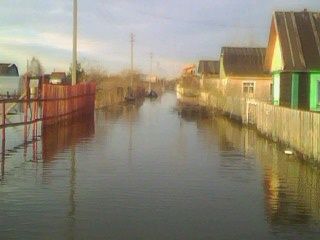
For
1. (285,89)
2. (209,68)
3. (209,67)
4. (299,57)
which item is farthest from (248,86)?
(209,67)

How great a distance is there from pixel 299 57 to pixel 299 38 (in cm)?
136

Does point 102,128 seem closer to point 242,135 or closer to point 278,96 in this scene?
point 242,135

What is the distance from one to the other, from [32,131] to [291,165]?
1256cm

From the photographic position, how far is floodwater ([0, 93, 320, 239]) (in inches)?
Answer: 317

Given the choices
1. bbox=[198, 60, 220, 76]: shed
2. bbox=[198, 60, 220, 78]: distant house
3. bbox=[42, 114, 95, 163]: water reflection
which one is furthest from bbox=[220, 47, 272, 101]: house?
bbox=[42, 114, 95, 163]: water reflection

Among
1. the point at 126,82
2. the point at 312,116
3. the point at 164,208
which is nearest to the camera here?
the point at 164,208

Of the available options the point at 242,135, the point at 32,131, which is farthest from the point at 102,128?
the point at 242,135

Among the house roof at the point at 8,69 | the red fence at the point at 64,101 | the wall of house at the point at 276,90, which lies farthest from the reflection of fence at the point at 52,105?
the house roof at the point at 8,69

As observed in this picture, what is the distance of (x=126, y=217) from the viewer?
28.6ft

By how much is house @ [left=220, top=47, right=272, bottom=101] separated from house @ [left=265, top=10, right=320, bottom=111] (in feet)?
74.8

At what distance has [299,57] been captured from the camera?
28.1 meters

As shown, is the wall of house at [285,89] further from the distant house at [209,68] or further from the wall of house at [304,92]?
the distant house at [209,68]

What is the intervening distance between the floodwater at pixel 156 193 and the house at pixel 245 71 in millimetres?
36793

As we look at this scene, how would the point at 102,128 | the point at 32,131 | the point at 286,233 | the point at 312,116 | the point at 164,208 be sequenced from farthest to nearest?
the point at 102,128
the point at 32,131
the point at 312,116
the point at 164,208
the point at 286,233
